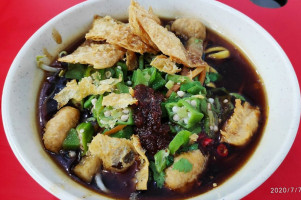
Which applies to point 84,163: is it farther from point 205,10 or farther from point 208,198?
point 205,10

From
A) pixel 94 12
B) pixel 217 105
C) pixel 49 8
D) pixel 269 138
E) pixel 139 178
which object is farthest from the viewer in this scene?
pixel 49 8

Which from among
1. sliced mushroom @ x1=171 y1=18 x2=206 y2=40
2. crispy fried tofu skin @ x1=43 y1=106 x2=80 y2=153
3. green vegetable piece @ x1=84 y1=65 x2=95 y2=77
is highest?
sliced mushroom @ x1=171 y1=18 x2=206 y2=40

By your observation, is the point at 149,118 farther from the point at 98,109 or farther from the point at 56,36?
the point at 56,36

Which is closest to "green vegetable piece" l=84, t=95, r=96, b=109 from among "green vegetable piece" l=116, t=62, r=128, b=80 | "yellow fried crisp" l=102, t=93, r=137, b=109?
"yellow fried crisp" l=102, t=93, r=137, b=109

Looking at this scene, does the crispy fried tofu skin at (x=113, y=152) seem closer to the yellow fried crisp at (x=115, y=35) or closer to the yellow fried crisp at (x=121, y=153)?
the yellow fried crisp at (x=121, y=153)

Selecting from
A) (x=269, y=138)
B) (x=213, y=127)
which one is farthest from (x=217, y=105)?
(x=269, y=138)

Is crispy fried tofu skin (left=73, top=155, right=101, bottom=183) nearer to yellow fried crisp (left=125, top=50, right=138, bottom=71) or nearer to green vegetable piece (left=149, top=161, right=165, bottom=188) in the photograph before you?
green vegetable piece (left=149, top=161, right=165, bottom=188)
